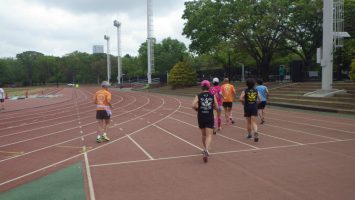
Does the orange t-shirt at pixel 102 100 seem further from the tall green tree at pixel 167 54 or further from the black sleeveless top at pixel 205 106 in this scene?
the tall green tree at pixel 167 54

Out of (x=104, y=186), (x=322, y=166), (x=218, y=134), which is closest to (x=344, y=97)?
(x=218, y=134)

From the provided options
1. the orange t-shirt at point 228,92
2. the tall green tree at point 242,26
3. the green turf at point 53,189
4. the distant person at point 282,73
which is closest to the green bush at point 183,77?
the tall green tree at point 242,26

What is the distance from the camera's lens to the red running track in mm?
6285

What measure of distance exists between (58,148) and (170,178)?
4961 millimetres

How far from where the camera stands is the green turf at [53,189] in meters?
6.23

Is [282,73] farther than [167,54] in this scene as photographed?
No

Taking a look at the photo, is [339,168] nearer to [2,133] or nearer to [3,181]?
[3,181]

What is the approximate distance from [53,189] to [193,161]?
3114 millimetres

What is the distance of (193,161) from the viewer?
8477mm

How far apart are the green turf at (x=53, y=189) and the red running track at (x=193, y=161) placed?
0.72ft

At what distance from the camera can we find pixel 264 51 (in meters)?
→ 38.9

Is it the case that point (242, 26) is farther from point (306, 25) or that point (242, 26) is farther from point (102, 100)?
point (102, 100)

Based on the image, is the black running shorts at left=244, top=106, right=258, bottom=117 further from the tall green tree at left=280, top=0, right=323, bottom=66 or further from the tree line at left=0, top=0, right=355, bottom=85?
the tall green tree at left=280, top=0, right=323, bottom=66

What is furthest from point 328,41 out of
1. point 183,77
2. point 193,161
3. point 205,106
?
point 183,77
